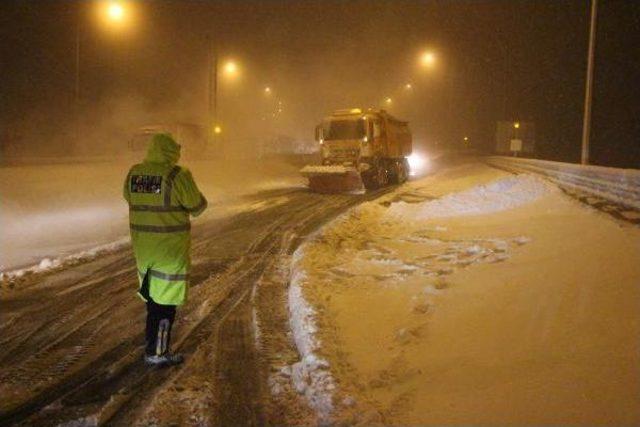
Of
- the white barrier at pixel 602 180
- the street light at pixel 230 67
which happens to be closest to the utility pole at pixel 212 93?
the street light at pixel 230 67

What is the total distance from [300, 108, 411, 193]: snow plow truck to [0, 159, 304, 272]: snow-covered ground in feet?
10.2

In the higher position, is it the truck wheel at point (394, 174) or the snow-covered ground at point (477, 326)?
the truck wheel at point (394, 174)

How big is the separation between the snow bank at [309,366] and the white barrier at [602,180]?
781cm

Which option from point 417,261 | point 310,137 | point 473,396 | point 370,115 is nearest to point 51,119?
point 310,137

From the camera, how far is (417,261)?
781 cm

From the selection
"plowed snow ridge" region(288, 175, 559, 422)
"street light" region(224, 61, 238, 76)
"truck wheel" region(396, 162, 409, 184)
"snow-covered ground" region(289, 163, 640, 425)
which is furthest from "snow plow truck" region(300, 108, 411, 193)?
"snow-covered ground" region(289, 163, 640, 425)

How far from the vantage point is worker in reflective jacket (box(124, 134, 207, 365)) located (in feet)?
15.2

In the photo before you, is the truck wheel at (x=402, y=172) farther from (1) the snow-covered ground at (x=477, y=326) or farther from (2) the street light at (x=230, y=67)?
(1) the snow-covered ground at (x=477, y=326)

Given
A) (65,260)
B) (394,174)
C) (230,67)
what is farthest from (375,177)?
(65,260)

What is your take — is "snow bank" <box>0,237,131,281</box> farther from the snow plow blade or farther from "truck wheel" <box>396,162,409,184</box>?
"truck wheel" <box>396,162,409,184</box>

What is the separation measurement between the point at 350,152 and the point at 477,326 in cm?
1633

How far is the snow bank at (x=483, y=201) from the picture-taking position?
12.2 m

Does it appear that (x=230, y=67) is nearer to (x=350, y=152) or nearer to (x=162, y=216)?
(x=350, y=152)

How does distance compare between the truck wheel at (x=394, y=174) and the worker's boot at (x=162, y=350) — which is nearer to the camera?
the worker's boot at (x=162, y=350)
